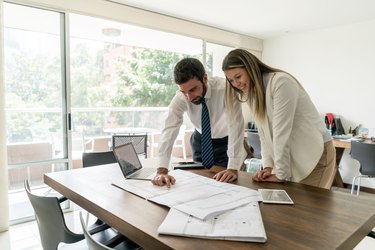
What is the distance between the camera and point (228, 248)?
722 mm

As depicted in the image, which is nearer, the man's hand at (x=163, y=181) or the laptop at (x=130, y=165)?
the man's hand at (x=163, y=181)

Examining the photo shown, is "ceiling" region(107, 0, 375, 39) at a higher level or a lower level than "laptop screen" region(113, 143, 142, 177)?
higher

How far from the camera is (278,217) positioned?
2.97ft

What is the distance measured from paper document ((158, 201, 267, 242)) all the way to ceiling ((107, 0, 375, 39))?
9.96 ft

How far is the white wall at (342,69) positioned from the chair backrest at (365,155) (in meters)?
1.05

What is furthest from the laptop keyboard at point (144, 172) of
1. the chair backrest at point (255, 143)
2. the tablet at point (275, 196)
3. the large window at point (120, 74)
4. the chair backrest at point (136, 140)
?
the large window at point (120, 74)

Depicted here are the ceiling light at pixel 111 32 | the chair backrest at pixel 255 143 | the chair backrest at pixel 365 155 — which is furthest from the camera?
the ceiling light at pixel 111 32

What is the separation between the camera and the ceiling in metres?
3.46

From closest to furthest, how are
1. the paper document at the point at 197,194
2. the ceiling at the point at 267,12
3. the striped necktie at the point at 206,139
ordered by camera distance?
the paper document at the point at 197,194, the striped necktie at the point at 206,139, the ceiling at the point at 267,12

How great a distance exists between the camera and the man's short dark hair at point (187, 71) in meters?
1.49

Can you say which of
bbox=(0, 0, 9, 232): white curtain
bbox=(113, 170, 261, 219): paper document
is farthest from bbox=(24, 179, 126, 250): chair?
bbox=(0, 0, 9, 232): white curtain

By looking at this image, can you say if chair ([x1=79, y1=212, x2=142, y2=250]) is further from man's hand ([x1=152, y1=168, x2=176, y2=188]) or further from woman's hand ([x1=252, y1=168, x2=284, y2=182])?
woman's hand ([x1=252, y1=168, x2=284, y2=182])

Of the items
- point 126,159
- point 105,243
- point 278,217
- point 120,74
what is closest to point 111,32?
point 120,74

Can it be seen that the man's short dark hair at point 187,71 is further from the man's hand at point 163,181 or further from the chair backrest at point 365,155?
the chair backrest at point 365,155
